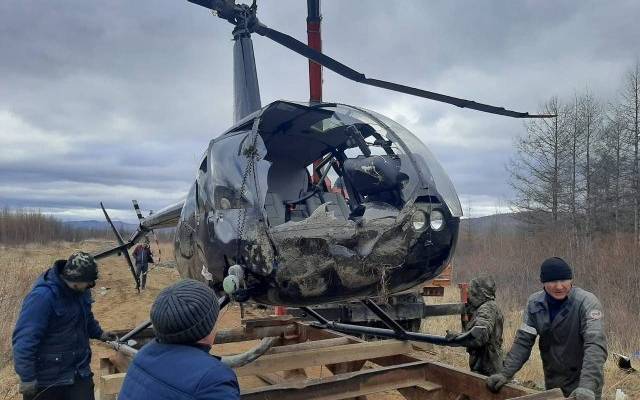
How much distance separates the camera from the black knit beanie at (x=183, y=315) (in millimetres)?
1896

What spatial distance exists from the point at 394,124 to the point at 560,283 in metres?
1.59

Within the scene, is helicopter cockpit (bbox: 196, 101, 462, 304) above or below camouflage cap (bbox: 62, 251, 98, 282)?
above

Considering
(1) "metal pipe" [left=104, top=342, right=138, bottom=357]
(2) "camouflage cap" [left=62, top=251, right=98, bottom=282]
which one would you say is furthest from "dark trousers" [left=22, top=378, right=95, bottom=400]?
(2) "camouflage cap" [left=62, top=251, right=98, bottom=282]

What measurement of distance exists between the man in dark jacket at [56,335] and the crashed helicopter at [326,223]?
2.76ft

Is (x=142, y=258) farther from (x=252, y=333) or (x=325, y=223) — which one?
(x=325, y=223)

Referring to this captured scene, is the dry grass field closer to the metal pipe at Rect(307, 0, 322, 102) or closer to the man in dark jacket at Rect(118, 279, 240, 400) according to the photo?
the man in dark jacket at Rect(118, 279, 240, 400)

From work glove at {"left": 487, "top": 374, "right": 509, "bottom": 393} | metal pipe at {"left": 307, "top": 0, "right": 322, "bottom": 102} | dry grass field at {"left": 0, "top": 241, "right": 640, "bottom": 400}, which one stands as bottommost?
dry grass field at {"left": 0, "top": 241, "right": 640, "bottom": 400}

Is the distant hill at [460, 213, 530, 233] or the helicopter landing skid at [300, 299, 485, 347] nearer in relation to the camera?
the helicopter landing skid at [300, 299, 485, 347]

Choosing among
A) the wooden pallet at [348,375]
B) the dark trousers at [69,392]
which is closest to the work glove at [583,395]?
the wooden pallet at [348,375]

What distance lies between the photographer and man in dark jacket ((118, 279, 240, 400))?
180 cm

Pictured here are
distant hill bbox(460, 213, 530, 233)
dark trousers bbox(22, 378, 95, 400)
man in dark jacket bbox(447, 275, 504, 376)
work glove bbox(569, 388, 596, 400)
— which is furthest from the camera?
distant hill bbox(460, 213, 530, 233)

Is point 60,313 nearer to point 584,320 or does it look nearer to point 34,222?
point 584,320

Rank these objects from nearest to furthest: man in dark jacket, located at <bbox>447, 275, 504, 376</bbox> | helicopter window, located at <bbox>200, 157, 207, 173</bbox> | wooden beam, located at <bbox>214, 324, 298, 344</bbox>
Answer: helicopter window, located at <bbox>200, 157, 207, 173</bbox> < man in dark jacket, located at <bbox>447, 275, 504, 376</bbox> < wooden beam, located at <bbox>214, 324, 298, 344</bbox>

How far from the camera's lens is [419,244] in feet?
11.5
